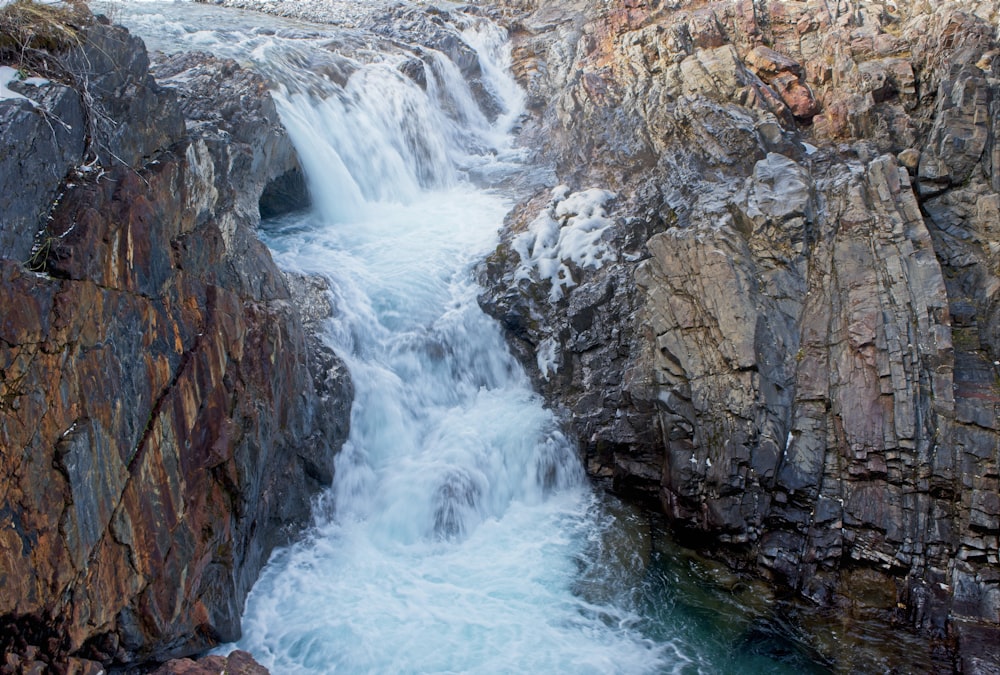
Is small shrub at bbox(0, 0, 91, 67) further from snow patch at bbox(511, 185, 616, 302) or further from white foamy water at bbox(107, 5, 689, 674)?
snow patch at bbox(511, 185, 616, 302)

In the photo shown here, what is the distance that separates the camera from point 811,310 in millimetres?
10977

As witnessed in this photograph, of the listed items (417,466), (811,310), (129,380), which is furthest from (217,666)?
(811,310)

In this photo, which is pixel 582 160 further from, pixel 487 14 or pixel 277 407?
pixel 487 14

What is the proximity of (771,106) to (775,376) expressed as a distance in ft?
19.9

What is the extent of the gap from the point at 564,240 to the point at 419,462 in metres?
5.48

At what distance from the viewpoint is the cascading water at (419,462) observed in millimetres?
9031

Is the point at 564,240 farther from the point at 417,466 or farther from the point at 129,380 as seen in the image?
the point at 129,380

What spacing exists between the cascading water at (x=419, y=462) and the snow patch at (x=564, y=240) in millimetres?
1282

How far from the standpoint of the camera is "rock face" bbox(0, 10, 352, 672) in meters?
5.81

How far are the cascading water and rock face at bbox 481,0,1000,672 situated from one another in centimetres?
117

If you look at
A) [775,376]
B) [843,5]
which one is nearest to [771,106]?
[843,5]

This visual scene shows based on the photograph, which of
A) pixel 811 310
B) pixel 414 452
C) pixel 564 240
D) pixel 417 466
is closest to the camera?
pixel 811 310

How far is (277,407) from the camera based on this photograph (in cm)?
971

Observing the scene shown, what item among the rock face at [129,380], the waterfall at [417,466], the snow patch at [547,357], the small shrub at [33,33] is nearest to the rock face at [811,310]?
the snow patch at [547,357]
